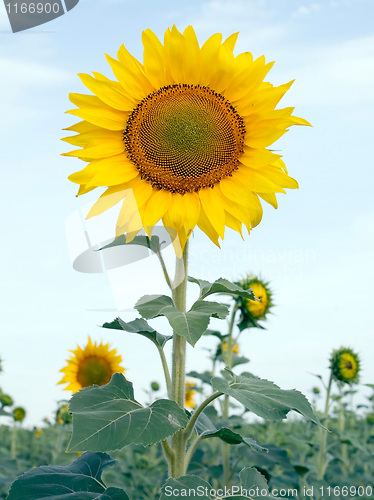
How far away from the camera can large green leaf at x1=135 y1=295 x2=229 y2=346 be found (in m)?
1.69

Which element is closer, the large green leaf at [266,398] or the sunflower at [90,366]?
the large green leaf at [266,398]

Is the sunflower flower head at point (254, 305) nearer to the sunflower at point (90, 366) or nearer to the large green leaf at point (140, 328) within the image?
the sunflower at point (90, 366)

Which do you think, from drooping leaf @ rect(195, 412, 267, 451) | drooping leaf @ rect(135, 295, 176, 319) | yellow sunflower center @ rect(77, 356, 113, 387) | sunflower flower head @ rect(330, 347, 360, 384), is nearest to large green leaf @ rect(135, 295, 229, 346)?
drooping leaf @ rect(135, 295, 176, 319)

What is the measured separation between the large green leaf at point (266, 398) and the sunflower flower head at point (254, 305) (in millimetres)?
1454

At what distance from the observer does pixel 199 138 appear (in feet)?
6.89

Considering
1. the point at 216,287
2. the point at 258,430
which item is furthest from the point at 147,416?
the point at 258,430

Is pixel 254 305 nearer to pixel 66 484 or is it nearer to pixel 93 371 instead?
pixel 93 371

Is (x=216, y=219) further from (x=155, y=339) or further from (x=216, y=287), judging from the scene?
(x=155, y=339)

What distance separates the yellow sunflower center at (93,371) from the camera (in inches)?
141

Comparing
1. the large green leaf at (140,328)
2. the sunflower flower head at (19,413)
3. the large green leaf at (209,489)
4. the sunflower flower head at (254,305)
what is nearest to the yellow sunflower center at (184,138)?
the large green leaf at (140,328)

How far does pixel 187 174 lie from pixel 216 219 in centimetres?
18

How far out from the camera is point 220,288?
2037mm

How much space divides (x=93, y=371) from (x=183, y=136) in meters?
1.98

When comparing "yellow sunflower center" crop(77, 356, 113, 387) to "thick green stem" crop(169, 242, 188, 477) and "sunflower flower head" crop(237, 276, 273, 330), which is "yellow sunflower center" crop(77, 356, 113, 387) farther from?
"thick green stem" crop(169, 242, 188, 477)
